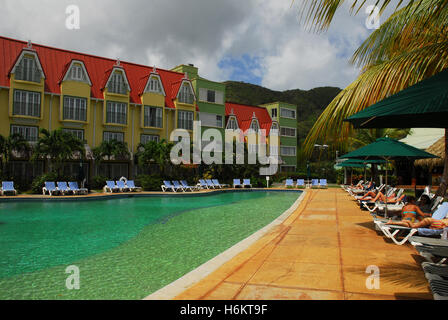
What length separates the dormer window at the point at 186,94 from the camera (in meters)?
37.0

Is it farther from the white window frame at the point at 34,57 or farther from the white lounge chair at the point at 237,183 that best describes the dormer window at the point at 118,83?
the white lounge chair at the point at 237,183

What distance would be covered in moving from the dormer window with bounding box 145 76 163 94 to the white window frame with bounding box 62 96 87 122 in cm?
649

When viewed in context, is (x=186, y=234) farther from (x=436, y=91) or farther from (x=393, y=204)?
(x=436, y=91)

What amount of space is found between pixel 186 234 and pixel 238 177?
25.0 metres

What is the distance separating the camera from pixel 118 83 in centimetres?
3266

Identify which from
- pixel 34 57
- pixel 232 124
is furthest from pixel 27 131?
pixel 232 124

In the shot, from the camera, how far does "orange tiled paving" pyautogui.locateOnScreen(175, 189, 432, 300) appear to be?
432 cm

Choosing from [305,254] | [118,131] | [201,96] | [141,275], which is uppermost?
[201,96]

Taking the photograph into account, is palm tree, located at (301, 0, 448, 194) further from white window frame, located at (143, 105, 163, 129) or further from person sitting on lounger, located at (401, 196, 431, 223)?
white window frame, located at (143, 105, 163, 129)

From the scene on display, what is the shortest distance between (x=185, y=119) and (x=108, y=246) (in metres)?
28.9

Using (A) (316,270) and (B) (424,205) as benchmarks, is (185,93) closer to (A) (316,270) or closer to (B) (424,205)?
(B) (424,205)

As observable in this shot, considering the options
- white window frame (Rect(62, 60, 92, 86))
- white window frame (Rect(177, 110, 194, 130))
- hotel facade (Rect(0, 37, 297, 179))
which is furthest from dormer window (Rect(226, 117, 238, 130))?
white window frame (Rect(62, 60, 92, 86))
